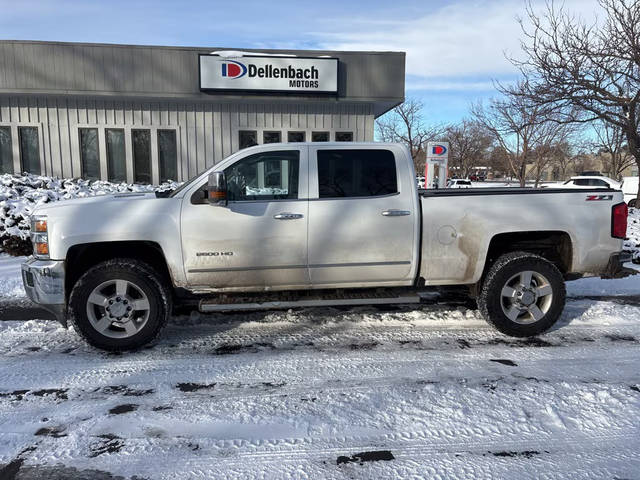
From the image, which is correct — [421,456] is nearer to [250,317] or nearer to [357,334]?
[357,334]

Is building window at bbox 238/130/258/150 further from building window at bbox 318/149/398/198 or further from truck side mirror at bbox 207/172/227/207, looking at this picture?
truck side mirror at bbox 207/172/227/207

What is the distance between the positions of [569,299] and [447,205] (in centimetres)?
283

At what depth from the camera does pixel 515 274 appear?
466 cm

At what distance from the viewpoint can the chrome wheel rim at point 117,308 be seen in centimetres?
421

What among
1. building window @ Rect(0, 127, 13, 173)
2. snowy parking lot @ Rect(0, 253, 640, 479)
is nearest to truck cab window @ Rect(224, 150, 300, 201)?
snowy parking lot @ Rect(0, 253, 640, 479)

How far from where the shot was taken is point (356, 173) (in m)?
4.67

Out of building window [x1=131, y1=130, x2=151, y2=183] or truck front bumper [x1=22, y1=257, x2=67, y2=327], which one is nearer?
truck front bumper [x1=22, y1=257, x2=67, y2=327]

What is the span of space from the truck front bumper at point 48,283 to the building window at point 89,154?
12540 mm

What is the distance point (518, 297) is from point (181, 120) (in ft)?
44.1

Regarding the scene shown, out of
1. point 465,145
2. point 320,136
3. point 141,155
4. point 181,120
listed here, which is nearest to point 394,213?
point 320,136

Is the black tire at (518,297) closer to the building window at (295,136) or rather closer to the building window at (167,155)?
the building window at (295,136)

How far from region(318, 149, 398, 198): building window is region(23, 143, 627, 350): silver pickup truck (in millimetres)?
12

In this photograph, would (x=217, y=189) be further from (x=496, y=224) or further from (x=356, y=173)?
(x=496, y=224)

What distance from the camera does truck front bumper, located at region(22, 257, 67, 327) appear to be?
4.13 meters
